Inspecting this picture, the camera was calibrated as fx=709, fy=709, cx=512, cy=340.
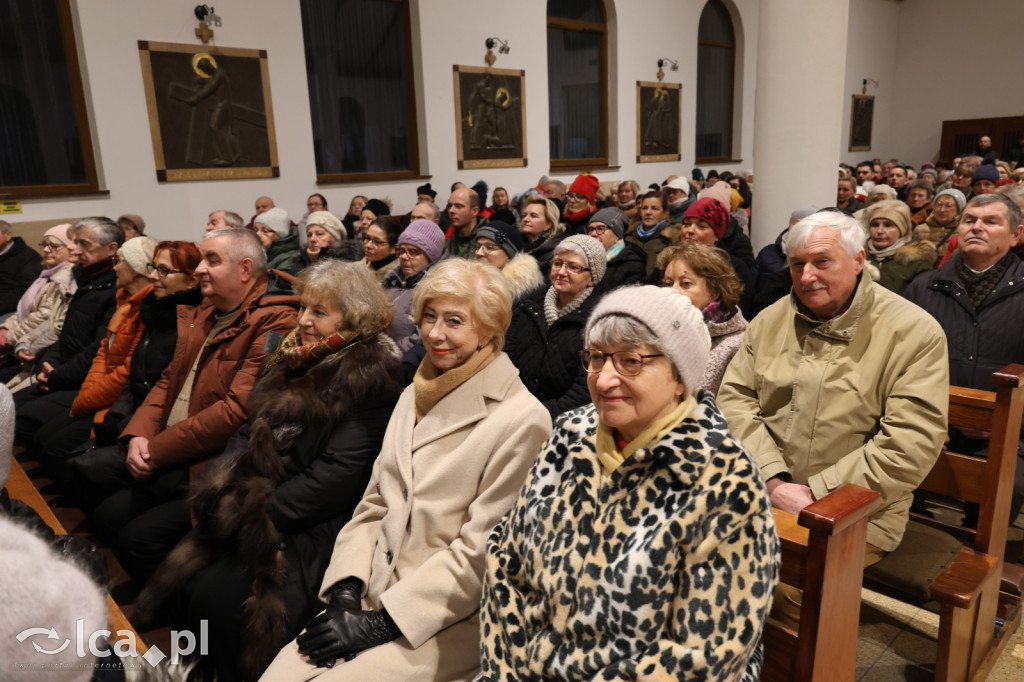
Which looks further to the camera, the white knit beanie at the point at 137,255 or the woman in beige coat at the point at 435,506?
the white knit beanie at the point at 137,255

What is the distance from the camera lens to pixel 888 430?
2.16 meters

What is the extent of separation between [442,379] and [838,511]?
3.78 feet

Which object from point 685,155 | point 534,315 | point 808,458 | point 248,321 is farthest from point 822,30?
point 685,155

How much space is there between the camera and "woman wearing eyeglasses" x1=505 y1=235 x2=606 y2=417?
303 cm

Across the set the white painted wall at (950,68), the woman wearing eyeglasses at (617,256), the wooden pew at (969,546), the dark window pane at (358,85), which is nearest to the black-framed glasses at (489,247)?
the woman wearing eyeglasses at (617,256)

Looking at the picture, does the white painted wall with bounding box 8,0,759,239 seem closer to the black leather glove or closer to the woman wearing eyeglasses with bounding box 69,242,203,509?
the woman wearing eyeglasses with bounding box 69,242,203,509

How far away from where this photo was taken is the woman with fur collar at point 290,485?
2301mm

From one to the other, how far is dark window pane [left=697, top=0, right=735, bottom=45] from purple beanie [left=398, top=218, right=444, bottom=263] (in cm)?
1335

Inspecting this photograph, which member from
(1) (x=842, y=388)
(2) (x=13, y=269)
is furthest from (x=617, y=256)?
(2) (x=13, y=269)

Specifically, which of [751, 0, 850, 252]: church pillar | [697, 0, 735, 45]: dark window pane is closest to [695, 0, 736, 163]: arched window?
[697, 0, 735, 45]: dark window pane

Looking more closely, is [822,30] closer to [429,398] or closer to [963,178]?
[429,398]

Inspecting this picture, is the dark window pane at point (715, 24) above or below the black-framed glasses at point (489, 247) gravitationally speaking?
above

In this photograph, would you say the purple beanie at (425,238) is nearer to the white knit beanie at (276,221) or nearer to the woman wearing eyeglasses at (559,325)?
the woman wearing eyeglasses at (559,325)

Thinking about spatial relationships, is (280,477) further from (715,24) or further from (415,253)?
(715,24)
